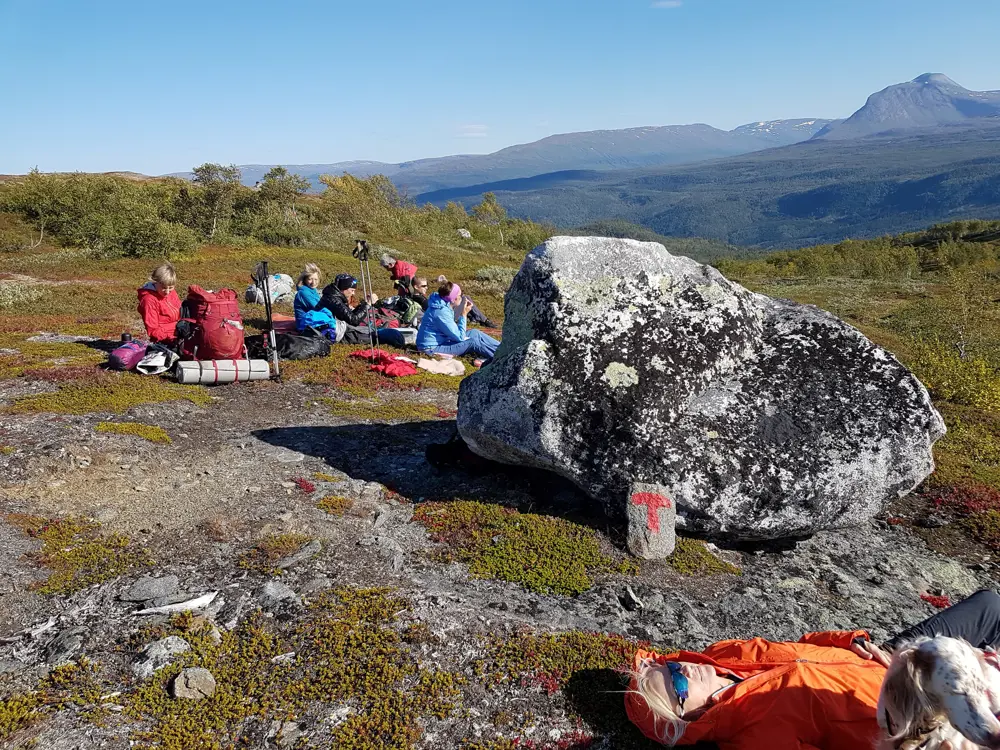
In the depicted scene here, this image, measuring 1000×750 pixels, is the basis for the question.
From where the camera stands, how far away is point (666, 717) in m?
4.94

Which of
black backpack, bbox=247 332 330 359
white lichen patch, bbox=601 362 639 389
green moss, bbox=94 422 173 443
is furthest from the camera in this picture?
black backpack, bbox=247 332 330 359

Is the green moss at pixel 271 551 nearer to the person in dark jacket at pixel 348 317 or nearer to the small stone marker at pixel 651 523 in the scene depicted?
the small stone marker at pixel 651 523

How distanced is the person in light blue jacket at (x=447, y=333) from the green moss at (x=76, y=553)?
10719 millimetres

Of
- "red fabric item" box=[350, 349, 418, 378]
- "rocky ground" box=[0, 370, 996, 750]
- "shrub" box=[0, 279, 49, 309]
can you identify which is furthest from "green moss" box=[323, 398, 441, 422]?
"shrub" box=[0, 279, 49, 309]

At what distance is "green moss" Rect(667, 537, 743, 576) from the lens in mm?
7918

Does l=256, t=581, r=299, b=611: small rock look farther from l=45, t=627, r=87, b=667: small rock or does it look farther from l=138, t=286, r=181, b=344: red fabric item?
l=138, t=286, r=181, b=344: red fabric item

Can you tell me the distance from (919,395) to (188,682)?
9.34 metres

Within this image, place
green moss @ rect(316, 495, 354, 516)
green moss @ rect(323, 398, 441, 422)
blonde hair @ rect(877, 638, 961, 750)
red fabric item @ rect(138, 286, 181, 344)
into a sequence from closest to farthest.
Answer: blonde hair @ rect(877, 638, 961, 750), green moss @ rect(316, 495, 354, 516), green moss @ rect(323, 398, 441, 422), red fabric item @ rect(138, 286, 181, 344)

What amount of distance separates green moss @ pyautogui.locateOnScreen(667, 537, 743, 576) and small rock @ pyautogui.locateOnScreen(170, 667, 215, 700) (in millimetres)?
5319

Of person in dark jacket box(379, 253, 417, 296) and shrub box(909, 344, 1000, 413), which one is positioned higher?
person in dark jacket box(379, 253, 417, 296)

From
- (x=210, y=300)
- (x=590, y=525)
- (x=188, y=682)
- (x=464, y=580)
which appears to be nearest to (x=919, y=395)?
(x=590, y=525)

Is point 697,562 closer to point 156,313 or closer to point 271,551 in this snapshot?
point 271,551

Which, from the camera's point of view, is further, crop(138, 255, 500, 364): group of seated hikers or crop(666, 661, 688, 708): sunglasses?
crop(138, 255, 500, 364): group of seated hikers

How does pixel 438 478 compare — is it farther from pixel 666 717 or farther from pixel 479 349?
pixel 479 349
